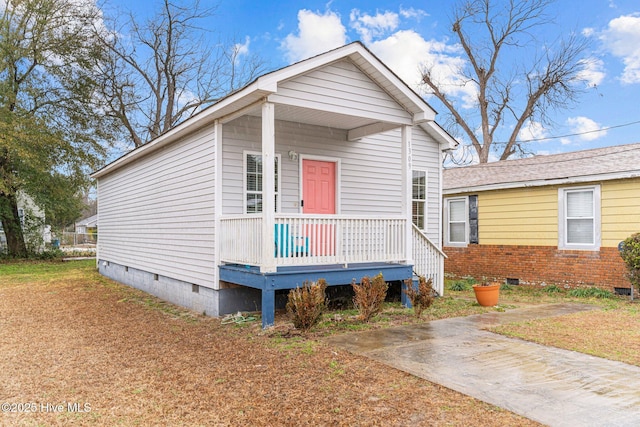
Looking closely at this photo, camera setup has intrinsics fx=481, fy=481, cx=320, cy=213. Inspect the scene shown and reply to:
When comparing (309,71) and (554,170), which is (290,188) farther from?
(554,170)

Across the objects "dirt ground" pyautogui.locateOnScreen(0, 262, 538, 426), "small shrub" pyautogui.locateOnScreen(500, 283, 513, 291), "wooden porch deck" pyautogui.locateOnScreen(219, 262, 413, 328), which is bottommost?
"small shrub" pyautogui.locateOnScreen(500, 283, 513, 291)

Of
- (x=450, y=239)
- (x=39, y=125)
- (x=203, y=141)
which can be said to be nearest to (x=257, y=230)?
(x=203, y=141)

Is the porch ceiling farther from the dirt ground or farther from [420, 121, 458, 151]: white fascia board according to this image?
the dirt ground

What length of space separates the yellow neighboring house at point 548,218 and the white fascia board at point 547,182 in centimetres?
2

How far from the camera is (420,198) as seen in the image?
1202cm

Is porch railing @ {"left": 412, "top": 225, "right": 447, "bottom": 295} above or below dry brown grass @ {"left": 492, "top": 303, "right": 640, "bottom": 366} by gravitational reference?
above

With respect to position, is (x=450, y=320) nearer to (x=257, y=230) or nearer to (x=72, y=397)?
(x=257, y=230)

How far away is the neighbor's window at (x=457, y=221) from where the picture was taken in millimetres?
14117

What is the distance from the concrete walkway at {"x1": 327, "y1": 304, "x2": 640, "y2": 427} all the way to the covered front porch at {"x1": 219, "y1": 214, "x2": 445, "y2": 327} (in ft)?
3.90

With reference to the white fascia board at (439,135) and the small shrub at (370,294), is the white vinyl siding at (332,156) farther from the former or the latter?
the small shrub at (370,294)

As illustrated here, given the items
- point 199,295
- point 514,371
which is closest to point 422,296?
point 514,371

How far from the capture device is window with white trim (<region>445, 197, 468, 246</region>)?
555 inches

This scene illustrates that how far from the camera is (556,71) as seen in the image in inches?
973

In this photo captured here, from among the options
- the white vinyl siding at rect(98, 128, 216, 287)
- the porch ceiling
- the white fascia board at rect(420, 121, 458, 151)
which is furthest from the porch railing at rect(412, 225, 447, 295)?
the white vinyl siding at rect(98, 128, 216, 287)
